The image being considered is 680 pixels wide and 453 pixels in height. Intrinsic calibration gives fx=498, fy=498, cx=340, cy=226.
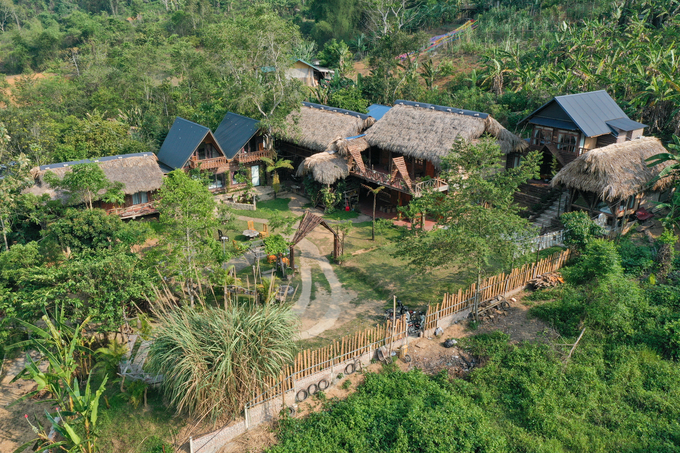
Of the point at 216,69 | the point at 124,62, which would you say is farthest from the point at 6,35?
the point at 216,69

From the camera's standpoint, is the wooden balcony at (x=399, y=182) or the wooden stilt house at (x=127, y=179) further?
the wooden balcony at (x=399, y=182)

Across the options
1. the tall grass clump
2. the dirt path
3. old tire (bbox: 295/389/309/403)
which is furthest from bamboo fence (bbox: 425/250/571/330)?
the tall grass clump

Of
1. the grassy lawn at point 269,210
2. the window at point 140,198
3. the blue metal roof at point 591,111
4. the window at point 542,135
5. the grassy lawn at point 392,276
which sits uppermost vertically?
the blue metal roof at point 591,111

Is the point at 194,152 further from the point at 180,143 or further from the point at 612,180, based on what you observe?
the point at 612,180

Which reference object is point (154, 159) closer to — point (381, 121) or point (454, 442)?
point (381, 121)

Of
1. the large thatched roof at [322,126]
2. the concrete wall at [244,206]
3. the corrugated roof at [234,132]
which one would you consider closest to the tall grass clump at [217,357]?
the concrete wall at [244,206]

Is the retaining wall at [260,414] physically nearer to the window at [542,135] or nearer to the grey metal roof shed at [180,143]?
the window at [542,135]

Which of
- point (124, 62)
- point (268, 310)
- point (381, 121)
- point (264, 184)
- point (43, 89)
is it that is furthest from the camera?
point (124, 62)
